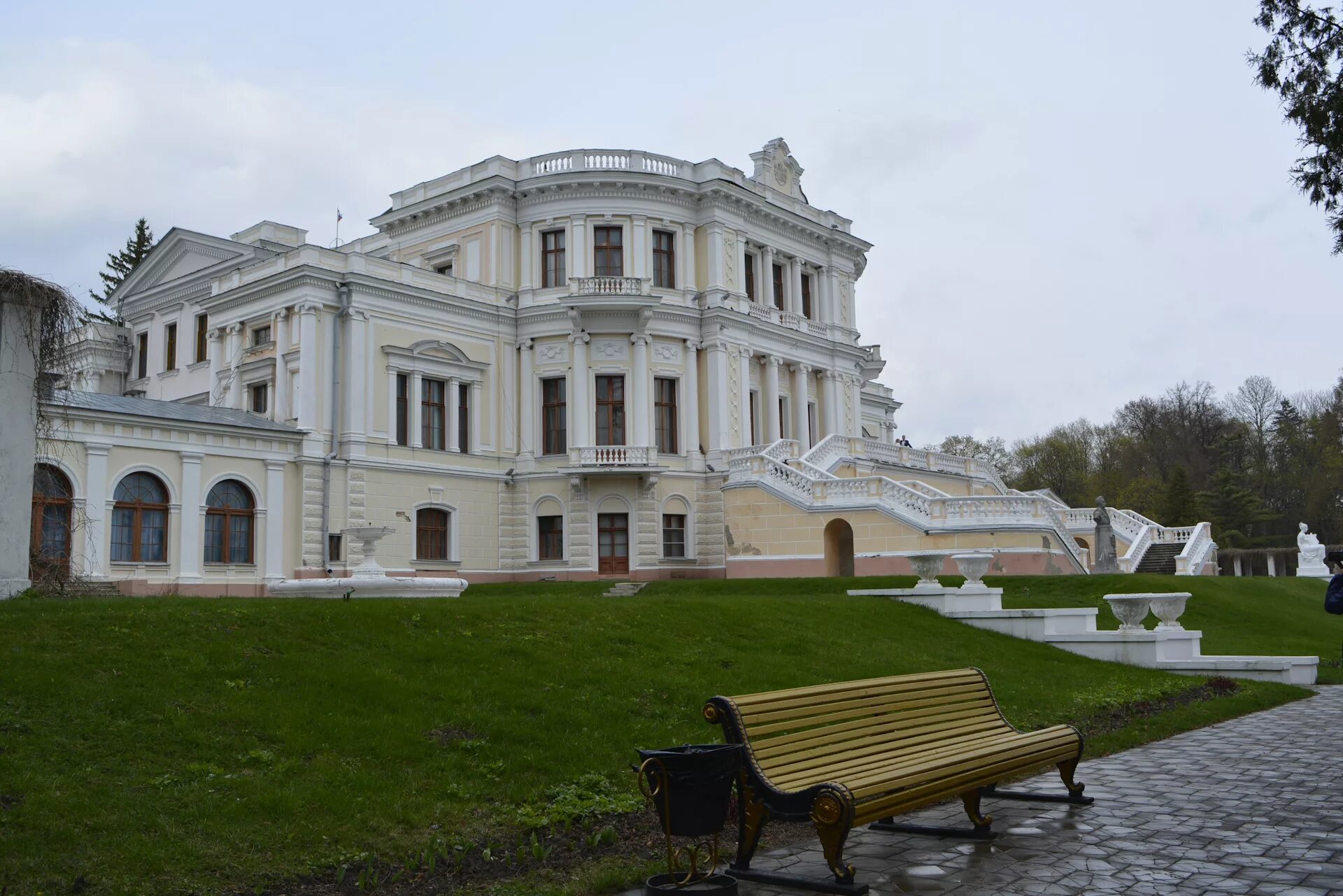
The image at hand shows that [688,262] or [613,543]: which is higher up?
[688,262]

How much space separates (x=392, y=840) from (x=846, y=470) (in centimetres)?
3384

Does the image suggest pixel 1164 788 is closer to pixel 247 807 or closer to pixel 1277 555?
pixel 247 807

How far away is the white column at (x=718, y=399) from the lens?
39594 millimetres

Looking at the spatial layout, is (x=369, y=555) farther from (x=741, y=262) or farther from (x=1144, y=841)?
(x=741, y=262)

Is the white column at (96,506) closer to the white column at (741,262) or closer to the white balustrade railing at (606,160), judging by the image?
the white balustrade railing at (606,160)

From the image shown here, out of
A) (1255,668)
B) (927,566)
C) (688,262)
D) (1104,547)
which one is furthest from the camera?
(688,262)

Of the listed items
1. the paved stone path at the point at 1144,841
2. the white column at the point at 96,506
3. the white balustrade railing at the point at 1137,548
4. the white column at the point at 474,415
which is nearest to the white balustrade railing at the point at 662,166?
the white column at the point at 474,415

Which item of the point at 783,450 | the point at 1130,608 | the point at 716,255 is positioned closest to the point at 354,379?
the point at 716,255

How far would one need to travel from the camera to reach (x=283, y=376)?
114 feet

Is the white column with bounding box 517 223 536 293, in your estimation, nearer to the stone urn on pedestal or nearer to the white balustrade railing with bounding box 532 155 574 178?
the white balustrade railing with bounding box 532 155 574 178

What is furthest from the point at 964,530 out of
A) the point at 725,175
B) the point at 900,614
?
the point at 725,175

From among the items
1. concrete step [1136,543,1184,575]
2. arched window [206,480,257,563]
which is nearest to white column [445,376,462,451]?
arched window [206,480,257,563]

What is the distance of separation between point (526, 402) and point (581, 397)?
86.0 inches

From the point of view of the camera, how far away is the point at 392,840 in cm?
723
